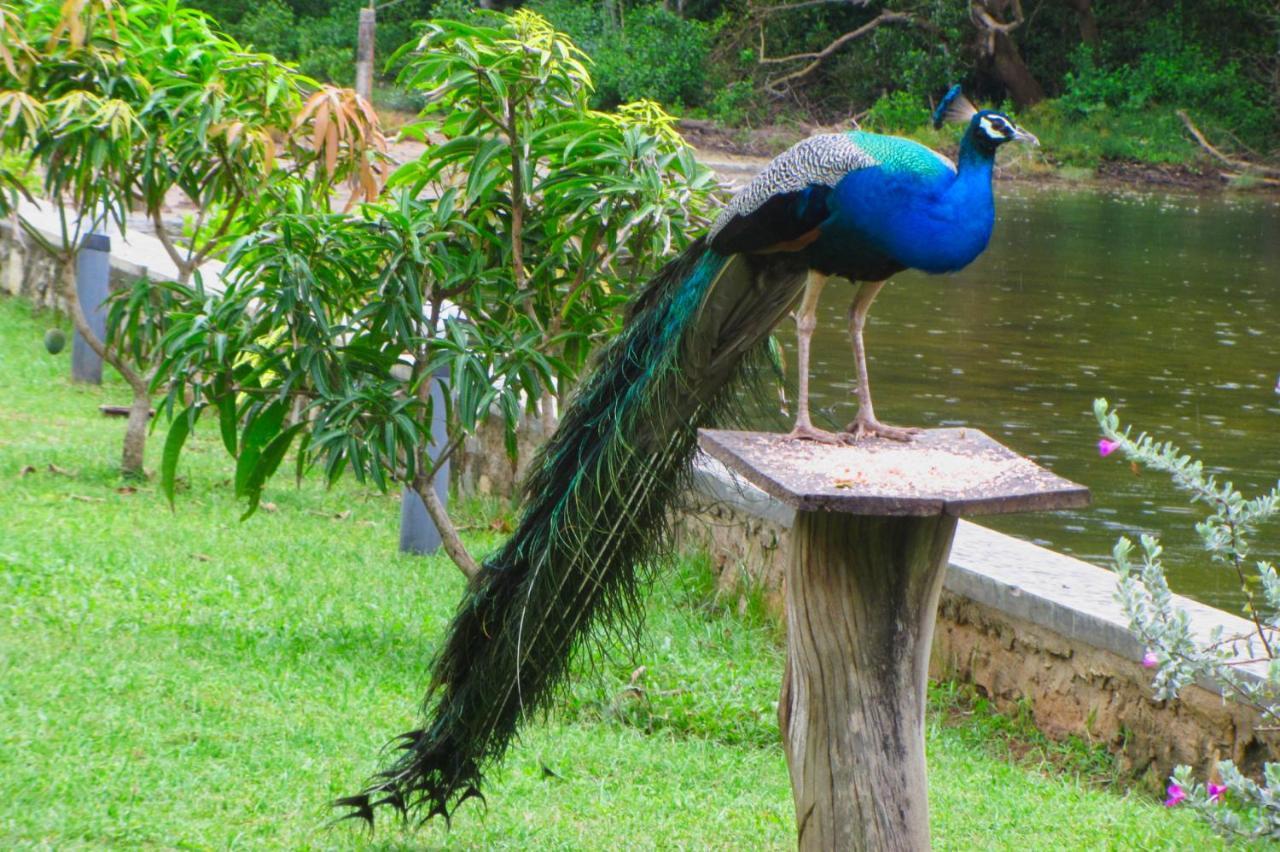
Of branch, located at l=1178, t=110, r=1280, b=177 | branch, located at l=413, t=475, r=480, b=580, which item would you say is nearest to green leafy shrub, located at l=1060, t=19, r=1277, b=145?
branch, located at l=1178, t=110, r=1280, b=177

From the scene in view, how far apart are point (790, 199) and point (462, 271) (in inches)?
76.0

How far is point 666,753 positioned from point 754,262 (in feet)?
5.26

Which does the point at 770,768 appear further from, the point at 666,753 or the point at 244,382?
the point at 244,382

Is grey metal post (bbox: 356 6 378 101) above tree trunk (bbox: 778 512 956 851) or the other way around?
above

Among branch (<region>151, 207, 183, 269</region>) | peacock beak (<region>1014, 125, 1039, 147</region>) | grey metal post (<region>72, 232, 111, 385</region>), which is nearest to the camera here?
peacock beak (<region>1014, 125, 1039, 147</region>)

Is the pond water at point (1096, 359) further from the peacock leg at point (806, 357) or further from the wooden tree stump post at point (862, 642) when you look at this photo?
the wooden tree stump post at point (862, 642)

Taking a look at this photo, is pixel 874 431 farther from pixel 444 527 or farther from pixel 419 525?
pixel 419 525

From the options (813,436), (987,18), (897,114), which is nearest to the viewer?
(813,436)

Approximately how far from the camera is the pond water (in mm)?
8391

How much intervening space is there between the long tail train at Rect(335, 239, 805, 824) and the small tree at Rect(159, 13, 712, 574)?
114 centimetres

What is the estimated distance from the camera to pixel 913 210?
343 centimetres

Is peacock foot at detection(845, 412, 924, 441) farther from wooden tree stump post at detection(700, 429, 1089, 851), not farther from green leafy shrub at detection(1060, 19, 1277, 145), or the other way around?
green leafy shrub at detection(1060, 19, 1277, 145)

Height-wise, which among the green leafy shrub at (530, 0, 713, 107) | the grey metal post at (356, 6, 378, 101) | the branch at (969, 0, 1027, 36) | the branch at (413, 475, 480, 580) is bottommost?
the branch at (413, 475, 480, 580)

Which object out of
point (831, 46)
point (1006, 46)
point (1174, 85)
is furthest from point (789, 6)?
point (1174, 85)
